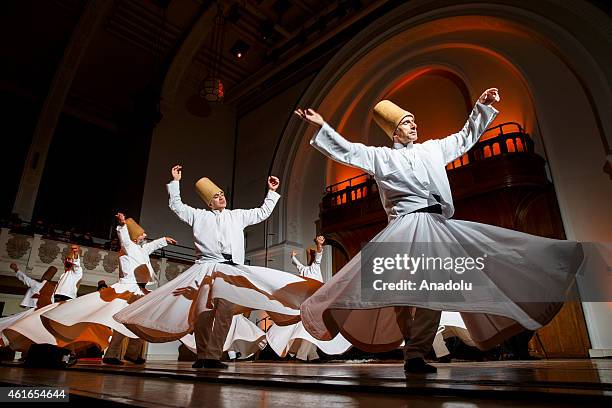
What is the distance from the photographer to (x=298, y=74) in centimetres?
1138

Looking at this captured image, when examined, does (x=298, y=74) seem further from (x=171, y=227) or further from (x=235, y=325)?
(x=235, y=325)

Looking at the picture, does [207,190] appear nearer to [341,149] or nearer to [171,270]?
[341,149]

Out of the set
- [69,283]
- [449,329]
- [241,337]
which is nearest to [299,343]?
[241,337]

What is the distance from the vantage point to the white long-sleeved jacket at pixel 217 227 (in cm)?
351

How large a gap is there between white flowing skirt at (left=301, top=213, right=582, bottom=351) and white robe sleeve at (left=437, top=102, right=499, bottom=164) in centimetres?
59

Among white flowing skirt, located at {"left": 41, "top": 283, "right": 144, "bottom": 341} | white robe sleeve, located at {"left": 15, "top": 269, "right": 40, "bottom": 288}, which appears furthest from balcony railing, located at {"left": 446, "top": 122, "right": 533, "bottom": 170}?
white robe sleeve, located at {"left": 15, "top": 269, "right": 40, "bottom": 288}

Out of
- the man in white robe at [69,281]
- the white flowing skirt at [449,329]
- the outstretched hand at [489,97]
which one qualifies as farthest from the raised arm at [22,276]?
the outstretched hand at [489,97]

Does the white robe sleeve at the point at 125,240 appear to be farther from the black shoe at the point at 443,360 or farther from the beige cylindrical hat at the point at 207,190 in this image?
the black shoe at the point at 443,360

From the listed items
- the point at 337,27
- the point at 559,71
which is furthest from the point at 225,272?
the point at 337,27

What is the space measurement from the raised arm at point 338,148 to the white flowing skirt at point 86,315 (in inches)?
103

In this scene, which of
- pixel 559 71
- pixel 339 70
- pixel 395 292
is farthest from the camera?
pixel 339 70

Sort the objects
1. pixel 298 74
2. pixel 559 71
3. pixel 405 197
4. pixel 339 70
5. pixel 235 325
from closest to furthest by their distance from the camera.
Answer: pixel 405 197 → pixel 235 325 → pixel 559 71 → pixel 339 70 → pixel 298 74

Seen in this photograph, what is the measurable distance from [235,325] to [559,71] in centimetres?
643

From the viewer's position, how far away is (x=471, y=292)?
1.81m
